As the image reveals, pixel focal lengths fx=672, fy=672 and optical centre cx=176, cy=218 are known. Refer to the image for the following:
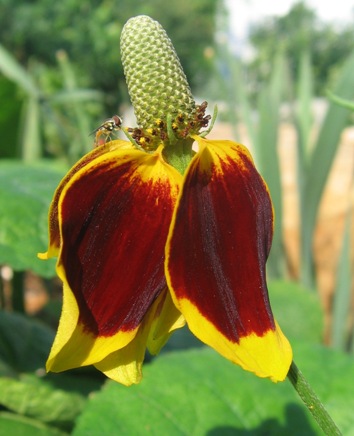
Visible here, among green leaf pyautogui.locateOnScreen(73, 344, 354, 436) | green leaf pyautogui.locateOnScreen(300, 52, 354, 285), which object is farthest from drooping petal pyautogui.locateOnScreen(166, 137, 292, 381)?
green leaf pyautogui.locateOnScreen(300, 52, 354, 285)

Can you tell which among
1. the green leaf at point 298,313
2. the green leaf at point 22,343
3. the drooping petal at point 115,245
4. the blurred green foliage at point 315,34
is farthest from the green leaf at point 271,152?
the blurred green foliage at point 315,34

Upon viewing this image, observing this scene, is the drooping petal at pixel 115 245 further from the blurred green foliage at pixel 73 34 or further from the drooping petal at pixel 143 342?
the blurred green foliage at pixel 73 34

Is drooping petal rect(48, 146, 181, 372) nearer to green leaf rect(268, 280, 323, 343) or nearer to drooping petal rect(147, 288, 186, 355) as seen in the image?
drooping petal rect(147, 288, 186, 355)

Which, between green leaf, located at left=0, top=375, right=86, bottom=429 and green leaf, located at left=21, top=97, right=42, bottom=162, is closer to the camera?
green leaf, located at left=0, top=375, right=86, bottom=429

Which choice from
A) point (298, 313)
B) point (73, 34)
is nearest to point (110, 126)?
point (298, 313)

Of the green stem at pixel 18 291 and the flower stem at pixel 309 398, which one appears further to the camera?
the green stem at pixel 18 291

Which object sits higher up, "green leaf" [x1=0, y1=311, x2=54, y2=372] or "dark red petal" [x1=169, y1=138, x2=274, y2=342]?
"dark red petal" [x1=169, y1=138, x2=274, y2=342]

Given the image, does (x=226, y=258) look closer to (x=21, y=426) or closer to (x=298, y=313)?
(x=21, y=426)
